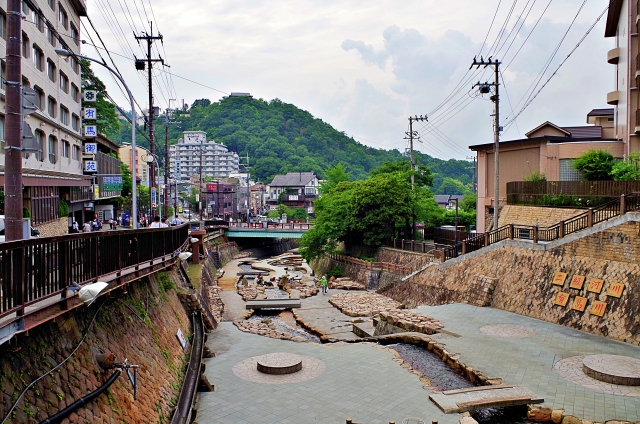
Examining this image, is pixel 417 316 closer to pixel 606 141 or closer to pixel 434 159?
pixel 606 141

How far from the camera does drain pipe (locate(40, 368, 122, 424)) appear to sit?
6.84 metres

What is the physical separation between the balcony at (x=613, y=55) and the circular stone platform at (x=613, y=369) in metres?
24.3

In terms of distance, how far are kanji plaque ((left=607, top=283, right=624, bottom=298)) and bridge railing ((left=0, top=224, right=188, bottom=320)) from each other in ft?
55.0

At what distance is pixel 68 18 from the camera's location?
110 ft

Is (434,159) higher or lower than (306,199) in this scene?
higher

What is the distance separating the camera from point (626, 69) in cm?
2839

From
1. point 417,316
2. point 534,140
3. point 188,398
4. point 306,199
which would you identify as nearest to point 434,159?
point 306,199

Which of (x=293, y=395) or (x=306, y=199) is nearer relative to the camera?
(x=293, y=395)

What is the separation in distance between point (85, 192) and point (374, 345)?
3146 cm

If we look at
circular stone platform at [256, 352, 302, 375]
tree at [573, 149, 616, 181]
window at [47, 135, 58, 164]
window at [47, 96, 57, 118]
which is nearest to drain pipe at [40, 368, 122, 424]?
circular stone platform at [256, 352, 302, 375]

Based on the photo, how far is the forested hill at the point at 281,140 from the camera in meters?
131

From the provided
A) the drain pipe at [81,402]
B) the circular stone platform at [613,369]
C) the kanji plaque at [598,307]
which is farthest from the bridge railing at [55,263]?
the kanji plaque at [598,307]

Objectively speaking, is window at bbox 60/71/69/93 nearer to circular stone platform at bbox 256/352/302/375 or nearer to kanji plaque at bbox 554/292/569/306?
circular stone platform at bbox 256/352/302/375

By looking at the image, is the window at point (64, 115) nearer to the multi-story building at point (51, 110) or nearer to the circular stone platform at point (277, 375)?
the multi-story building at point (51, 110)
